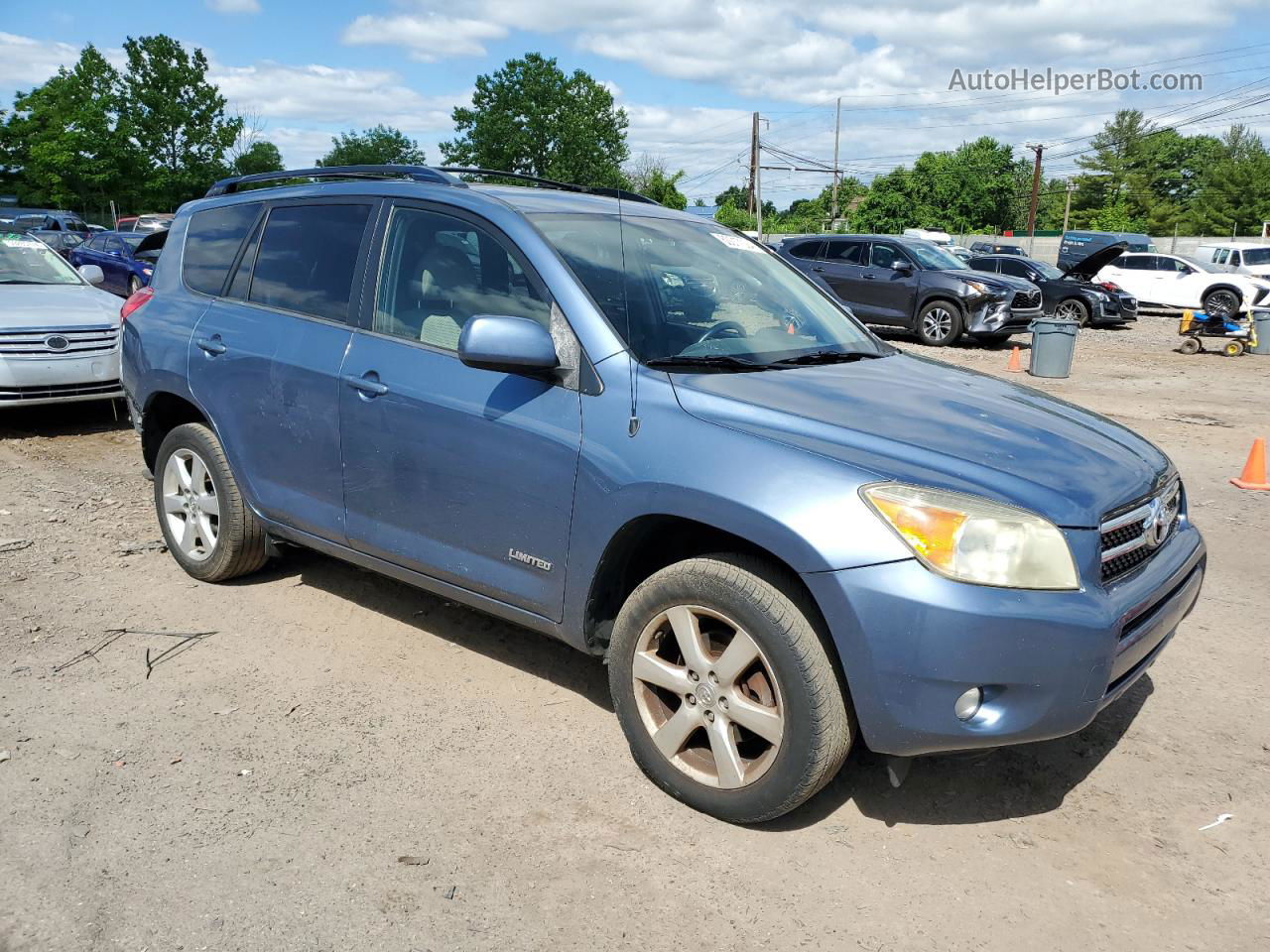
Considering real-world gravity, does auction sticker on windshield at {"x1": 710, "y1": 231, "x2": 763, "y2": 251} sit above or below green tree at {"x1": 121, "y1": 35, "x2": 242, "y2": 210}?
below

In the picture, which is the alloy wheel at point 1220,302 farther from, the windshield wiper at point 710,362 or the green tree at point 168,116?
the green tree at point 168,116

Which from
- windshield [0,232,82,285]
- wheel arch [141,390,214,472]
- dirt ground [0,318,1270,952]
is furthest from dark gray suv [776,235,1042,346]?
wheel arch [141,390,214,472]

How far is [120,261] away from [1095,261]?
1772 centimetres

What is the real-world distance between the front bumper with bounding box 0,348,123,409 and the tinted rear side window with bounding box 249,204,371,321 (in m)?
4.59

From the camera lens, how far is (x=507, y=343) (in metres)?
3.18

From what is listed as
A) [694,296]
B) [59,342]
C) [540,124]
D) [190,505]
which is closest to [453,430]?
[694,296]

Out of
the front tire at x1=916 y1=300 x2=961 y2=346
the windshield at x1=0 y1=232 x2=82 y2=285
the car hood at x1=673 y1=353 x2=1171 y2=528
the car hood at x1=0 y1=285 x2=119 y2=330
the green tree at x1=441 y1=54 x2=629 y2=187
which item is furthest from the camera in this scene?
the green tree at x1=441 y1=54 x2=629 y2=187

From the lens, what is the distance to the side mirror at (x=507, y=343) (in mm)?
3176

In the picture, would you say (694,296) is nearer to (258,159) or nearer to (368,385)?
(368,385)

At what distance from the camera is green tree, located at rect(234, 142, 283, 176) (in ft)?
214

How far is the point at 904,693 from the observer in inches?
104

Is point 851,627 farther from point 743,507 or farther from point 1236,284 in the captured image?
point 1236,284

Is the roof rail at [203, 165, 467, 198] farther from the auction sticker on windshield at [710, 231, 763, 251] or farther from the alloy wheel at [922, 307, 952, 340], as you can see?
the alloy wheel at [922, 307, 952, 340]

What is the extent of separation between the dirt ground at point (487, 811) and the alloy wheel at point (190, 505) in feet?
0.83
